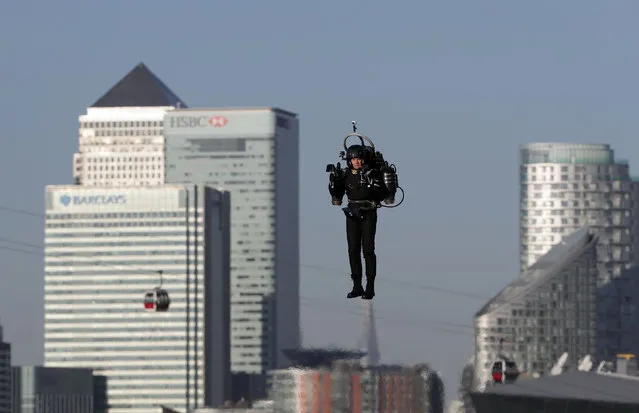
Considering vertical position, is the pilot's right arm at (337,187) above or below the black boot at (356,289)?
above

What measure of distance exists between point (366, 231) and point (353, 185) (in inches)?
77.9

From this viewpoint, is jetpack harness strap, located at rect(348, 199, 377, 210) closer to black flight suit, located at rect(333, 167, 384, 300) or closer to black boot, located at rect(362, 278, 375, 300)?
black flight suit, located at rect(333, 167, 384, 300)

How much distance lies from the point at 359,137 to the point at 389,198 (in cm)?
261

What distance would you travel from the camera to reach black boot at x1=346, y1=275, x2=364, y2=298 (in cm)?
10162

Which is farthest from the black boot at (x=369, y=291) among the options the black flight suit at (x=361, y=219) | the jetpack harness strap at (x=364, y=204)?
the jetpack harness strap at (x=364, y=204)

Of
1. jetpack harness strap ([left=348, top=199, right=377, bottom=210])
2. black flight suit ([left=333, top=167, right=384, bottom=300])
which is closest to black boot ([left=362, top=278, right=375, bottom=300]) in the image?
black flight suit ([left=333, top=167, right=384, bottom=300])

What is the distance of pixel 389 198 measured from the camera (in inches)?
4021

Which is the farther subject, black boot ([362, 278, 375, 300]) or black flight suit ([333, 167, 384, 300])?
black flight suit ([333, 167, 384, 300])

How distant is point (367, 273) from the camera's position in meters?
102

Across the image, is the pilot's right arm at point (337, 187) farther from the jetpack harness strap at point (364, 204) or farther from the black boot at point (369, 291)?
the black boot at point (369, 291)

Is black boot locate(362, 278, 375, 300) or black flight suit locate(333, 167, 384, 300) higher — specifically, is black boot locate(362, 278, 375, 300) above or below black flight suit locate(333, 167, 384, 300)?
below

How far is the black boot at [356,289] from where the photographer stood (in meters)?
102

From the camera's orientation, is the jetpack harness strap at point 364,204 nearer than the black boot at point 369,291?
No

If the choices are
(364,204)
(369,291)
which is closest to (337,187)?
(364,204)
